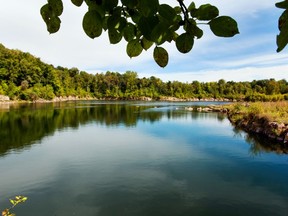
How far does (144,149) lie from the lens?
20281 millimetres

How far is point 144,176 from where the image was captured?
14070 millimetres

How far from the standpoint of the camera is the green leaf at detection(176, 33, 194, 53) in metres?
1.23

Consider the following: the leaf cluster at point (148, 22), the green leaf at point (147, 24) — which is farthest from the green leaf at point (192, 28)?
the green leaf at point (147, 24)

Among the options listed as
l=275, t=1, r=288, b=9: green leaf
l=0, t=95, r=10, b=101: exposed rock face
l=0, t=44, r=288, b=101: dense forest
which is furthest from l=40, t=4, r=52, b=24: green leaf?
l=0, t=44, r=288, b=101: dense forest

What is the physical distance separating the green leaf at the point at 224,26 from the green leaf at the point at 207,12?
0.03 meters

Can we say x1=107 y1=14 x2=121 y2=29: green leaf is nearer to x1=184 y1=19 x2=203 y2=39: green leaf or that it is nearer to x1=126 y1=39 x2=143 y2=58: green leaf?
x1=126 y1=39 x2=143 y2=58: green leaf

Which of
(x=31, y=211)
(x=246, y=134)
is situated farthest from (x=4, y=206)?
(x=246, y=134)

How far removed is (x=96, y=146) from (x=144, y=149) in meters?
4.11

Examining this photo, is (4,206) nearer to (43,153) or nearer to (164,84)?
(43,153)

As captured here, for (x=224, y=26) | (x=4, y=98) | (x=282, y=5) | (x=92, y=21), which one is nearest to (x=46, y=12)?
(x=92, y=21)

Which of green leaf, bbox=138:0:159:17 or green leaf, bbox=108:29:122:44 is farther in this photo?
green leaf, bbox=108:29:122:44

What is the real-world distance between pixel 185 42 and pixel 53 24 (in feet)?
2.40

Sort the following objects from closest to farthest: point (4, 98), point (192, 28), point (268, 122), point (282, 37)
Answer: point (282, 37)
point (192, 28)
point (268, 122)
point (4, 98)

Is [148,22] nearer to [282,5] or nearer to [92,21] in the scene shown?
[92,21]
